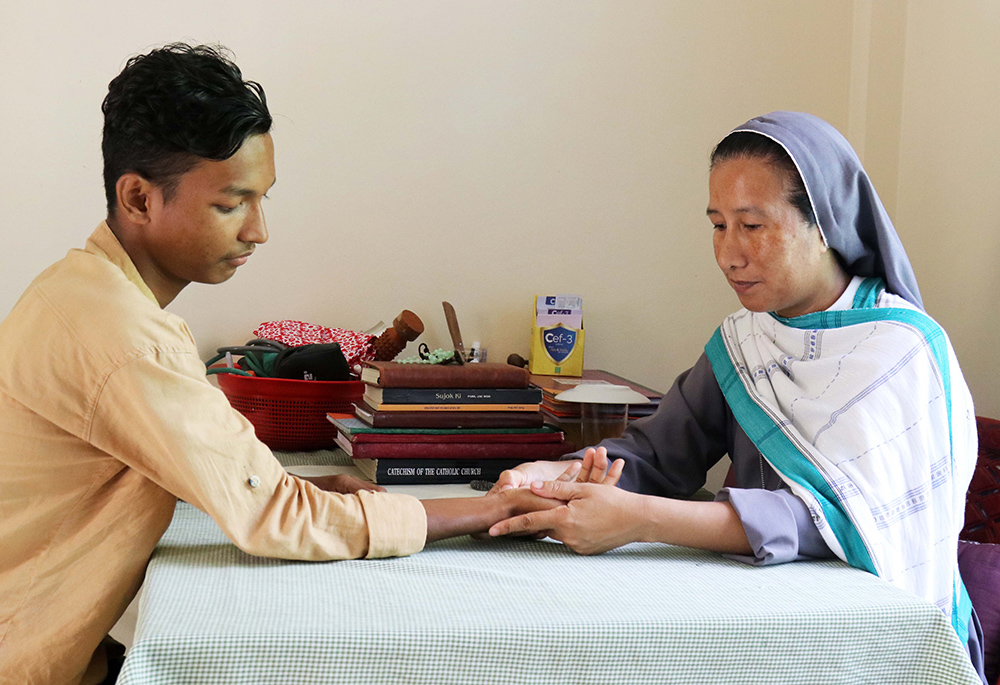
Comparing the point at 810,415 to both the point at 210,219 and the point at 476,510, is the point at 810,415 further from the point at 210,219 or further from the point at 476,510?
the point at 210,219

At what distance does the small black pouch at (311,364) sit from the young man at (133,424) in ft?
2.15

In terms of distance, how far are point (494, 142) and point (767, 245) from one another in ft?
4.40

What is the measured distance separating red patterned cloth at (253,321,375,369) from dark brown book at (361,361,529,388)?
0.62m

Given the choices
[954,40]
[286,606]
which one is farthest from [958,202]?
[286,606]

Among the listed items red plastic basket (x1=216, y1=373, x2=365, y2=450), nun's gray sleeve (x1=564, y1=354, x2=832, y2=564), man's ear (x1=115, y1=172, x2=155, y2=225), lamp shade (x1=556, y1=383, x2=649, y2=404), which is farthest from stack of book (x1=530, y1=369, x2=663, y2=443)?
man's ear (x1=115, y1=172, x2=155, y2=225)

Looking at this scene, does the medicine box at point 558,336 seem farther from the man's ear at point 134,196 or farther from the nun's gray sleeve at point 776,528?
the man's ear at point 134,196

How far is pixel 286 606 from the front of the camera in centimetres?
88

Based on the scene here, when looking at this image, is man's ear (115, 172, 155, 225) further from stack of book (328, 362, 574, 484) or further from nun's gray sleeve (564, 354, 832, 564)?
nun's gray sleeve (564, 354, 832, 564)

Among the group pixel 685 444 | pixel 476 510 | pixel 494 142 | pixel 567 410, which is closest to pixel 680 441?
pixel 685 444

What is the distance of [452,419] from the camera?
1.57m

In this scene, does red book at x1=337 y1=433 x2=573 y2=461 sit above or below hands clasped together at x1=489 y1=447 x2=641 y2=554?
below

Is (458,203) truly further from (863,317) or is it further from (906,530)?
(906,530)

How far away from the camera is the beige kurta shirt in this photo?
0.97 metres

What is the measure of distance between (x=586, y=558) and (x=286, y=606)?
407 millimetres
